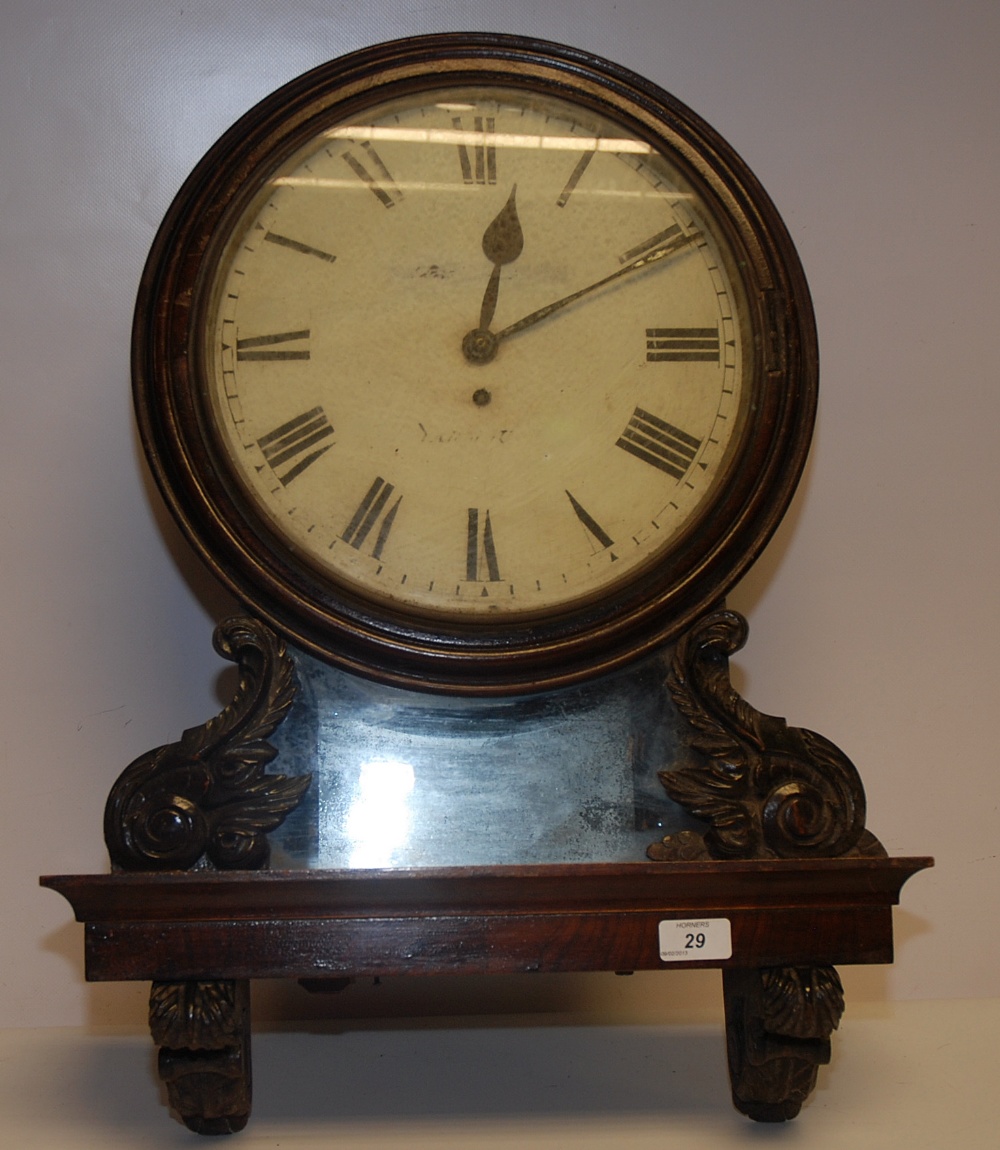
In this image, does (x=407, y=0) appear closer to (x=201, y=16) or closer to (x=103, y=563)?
(x=201, y=16)

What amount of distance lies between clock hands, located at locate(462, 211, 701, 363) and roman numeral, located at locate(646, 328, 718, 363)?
7 cm

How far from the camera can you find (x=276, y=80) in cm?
167

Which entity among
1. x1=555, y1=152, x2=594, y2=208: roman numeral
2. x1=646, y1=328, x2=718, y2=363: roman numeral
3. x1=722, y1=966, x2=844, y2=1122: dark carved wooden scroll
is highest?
x1=555, y1=152, x2=594, y2=208: roman numeral

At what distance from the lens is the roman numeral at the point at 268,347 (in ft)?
4.45

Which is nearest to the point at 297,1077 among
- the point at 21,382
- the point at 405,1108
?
the point at 405,1108

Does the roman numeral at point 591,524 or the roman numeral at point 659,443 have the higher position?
the roman numeral at point 659,443

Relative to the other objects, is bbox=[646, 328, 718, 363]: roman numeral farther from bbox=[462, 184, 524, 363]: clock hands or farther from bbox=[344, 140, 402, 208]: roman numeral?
bbox=[344, 140, 402, 208]: roman numeral

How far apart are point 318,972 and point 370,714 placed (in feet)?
0.78

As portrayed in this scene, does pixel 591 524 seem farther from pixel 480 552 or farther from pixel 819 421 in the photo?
pixel 819 421

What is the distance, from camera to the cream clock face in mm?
1350

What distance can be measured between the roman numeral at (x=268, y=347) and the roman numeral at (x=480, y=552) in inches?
9.0

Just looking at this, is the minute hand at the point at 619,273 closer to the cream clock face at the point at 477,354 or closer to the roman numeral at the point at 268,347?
the cream clock face at the point at 477,354

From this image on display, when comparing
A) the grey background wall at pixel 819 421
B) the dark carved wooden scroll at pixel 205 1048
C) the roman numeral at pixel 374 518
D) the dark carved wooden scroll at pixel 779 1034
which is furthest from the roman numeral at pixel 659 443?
the dark carved wooden scroll at pixel 205 1048

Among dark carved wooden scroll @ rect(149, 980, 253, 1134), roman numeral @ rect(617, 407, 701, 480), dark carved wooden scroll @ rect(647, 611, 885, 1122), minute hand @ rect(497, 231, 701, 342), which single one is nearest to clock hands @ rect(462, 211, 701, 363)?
minute hand @ rect(497, 231, 701, 342)
